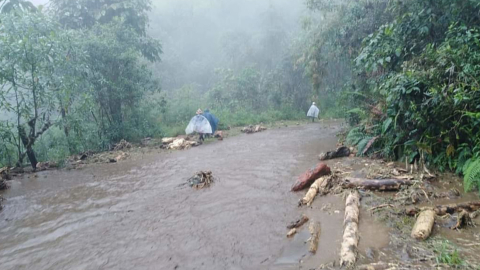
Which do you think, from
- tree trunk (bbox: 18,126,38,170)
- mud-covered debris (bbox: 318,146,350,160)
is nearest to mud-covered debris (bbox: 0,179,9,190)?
tree trunk (bbox: 18,126,38,170)

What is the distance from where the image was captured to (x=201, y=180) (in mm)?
6941

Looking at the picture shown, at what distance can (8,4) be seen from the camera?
1044cm

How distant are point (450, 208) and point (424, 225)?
77cm

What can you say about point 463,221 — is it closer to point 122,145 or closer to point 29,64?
point 29,64

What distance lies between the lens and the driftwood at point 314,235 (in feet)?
12.0

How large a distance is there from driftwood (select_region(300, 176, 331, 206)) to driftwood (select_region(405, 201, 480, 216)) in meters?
1.46

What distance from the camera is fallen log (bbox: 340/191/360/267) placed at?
128 inches

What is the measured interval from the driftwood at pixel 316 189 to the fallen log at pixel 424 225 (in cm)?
167

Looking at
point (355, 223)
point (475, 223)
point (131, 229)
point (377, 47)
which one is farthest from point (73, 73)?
point (475, 223)

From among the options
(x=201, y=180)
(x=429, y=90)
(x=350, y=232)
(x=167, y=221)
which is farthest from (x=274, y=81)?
(x=350, y=232)

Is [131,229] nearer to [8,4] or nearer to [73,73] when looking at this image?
[73,73]

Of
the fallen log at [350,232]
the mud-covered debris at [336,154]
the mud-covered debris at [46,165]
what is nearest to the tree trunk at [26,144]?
the mud-covered debris at [46,165]

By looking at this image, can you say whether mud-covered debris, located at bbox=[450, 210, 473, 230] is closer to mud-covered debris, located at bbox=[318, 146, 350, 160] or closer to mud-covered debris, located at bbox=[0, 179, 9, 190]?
mud-covered debris, located at bbox=[318, 146, 350, 160]

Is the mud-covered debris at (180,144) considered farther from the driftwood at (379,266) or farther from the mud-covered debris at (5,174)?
the driftwood at (379,266)
